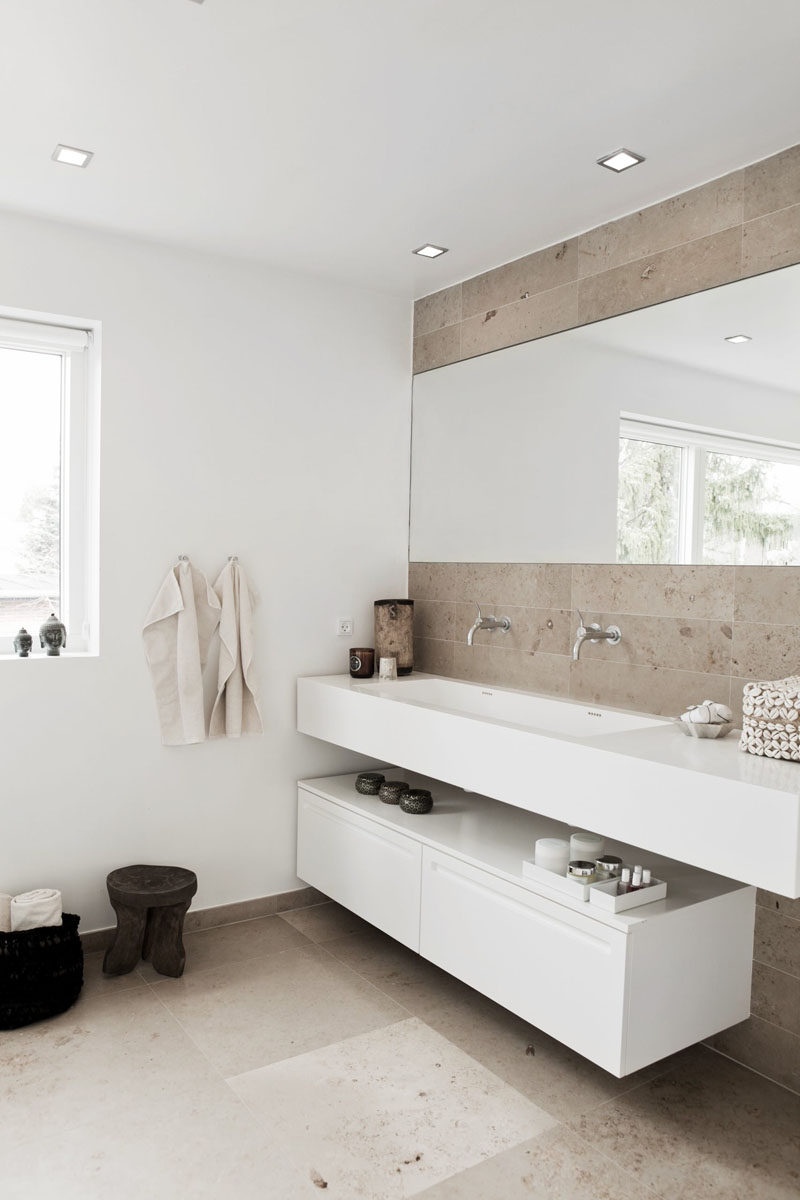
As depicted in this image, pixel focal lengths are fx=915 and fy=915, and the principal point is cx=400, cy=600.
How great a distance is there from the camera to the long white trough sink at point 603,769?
6.07ft

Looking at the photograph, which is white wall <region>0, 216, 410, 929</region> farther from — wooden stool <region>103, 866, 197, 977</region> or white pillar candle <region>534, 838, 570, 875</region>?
white pillar candle <region>534, 838, 570, 875</region>

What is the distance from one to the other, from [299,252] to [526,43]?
1475 millimetres

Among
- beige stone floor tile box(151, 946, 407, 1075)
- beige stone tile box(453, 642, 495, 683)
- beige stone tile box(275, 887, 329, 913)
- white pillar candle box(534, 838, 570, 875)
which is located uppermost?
beige stone tile box(453, 642, 495, 683)

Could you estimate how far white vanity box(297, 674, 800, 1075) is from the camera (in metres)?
1.96

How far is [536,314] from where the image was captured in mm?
3238

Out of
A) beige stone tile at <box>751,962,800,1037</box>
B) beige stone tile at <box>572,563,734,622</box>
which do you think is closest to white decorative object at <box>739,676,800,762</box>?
beige stone tile at <box>572,563,734,622</box>

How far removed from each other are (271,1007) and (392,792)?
2.67ft

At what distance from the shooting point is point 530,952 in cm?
242

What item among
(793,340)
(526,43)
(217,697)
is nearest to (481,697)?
(217,697)

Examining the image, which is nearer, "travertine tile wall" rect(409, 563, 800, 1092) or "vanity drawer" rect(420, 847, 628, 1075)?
"vanity drawer" rect(420, 847, 628, 1075)

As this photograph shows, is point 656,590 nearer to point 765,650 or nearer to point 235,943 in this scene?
point 765,650

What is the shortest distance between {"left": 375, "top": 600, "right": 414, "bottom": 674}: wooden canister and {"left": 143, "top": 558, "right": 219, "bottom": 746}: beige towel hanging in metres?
0.74

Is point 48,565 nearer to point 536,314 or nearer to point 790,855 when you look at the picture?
point 536,314

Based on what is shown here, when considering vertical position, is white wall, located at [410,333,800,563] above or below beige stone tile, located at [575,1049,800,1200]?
above
